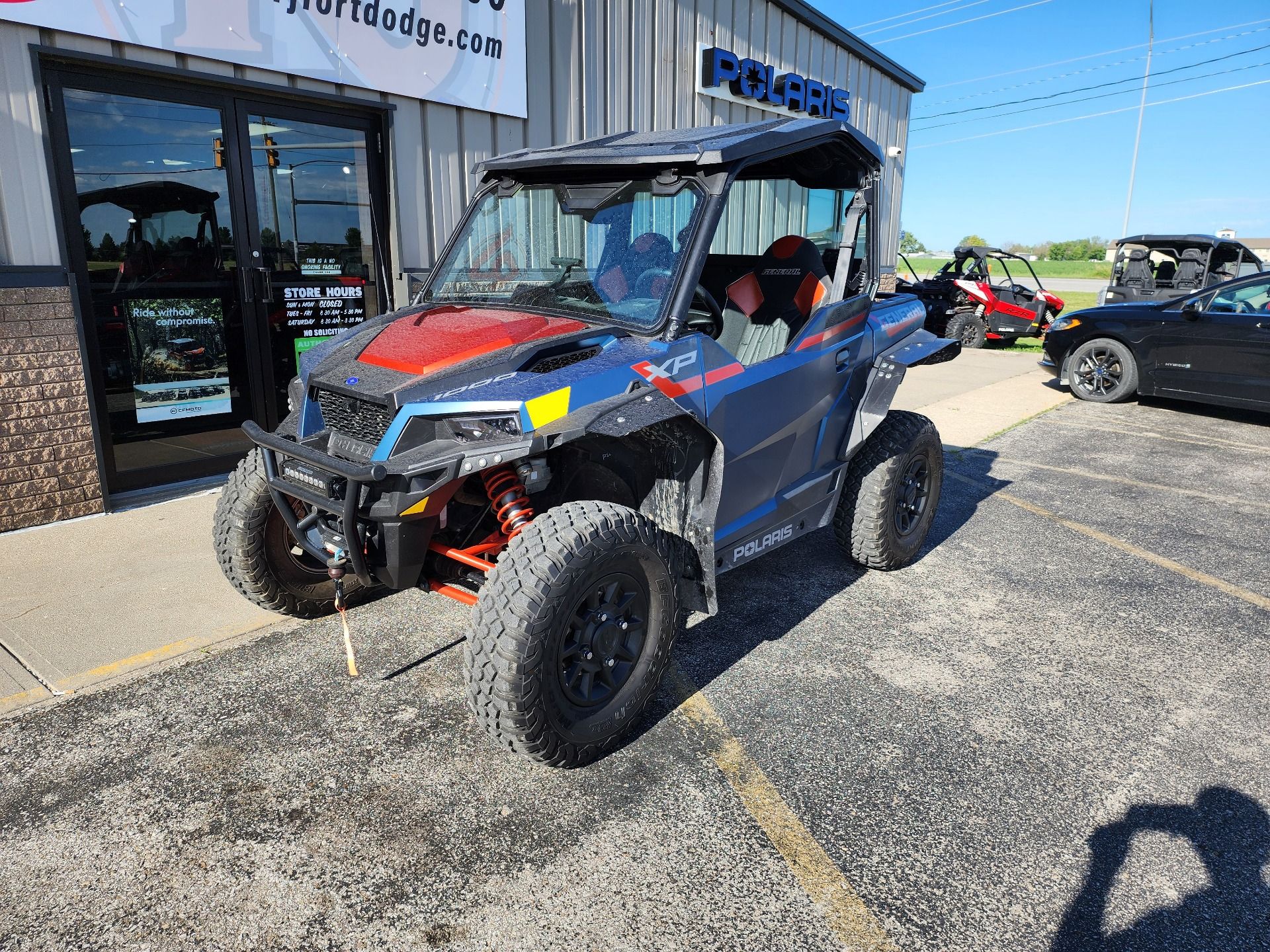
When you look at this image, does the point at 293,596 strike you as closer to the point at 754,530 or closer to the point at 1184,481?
the point at 754,530

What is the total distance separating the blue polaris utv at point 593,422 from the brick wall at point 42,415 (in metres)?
2.58

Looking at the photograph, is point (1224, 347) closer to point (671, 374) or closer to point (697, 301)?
point (697, 301)

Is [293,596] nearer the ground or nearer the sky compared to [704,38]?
nearer the ground

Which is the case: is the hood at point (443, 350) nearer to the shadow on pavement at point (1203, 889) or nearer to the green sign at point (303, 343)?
the shadow on pavement at point (1203, 889)

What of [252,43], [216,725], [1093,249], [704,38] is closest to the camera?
[216,725]

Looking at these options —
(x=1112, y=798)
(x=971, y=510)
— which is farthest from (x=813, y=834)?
(x=971, y=510)

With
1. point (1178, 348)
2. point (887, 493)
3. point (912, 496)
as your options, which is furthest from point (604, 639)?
point (1178, 348)

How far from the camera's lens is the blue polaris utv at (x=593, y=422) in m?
2.78

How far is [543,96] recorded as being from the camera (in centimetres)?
821

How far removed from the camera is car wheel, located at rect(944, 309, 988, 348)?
15.3 metres

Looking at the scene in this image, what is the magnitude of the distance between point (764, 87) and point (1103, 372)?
5.61m

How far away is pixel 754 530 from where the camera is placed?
3797mm

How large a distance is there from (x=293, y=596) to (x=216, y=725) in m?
0.75

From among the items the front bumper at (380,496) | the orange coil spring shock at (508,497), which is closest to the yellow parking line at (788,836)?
the orange coil spring shock at (508,497)
